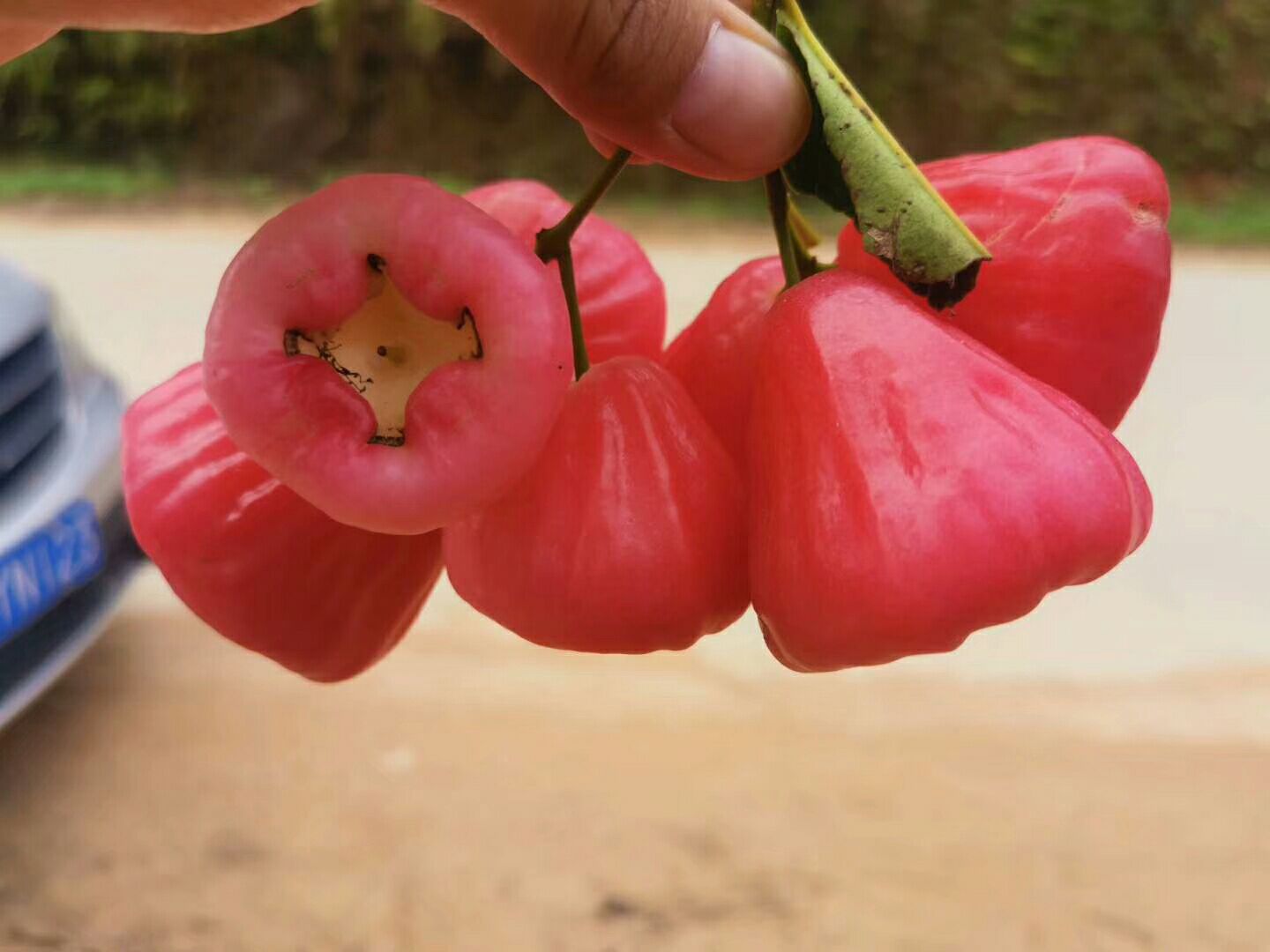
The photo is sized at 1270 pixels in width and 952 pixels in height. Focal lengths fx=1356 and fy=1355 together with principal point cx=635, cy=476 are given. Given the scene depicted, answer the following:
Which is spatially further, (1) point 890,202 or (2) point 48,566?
(2) point 48,566

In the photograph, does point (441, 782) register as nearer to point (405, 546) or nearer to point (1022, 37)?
point (405, 546)

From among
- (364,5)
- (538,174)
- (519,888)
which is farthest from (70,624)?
(364,5)

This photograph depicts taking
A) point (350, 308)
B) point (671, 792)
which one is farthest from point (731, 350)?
point (671, 792)

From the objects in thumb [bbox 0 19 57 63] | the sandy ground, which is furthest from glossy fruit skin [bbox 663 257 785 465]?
the sandy ground

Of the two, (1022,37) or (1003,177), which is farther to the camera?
(1022,37)

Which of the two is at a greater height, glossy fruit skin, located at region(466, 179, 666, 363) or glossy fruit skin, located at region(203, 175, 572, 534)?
glossy fruit skin, located at region(203, 175, 572, 534)

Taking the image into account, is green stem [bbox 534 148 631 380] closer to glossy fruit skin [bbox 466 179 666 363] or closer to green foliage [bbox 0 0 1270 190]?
glossy fruit skin [bbox 466 179 666 363]

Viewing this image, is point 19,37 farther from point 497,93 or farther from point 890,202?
point 497,93
